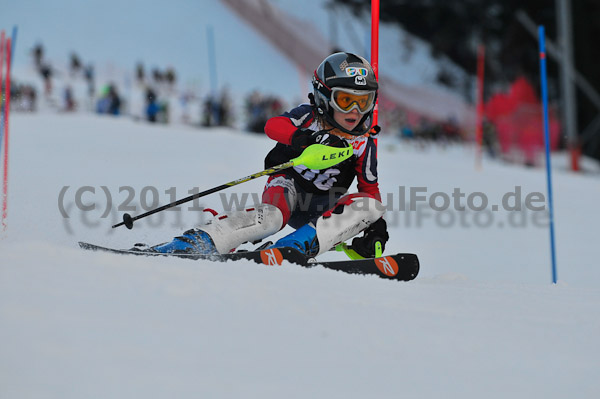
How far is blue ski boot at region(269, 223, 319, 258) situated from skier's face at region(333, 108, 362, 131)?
2.49ft

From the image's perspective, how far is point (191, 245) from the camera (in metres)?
3.94

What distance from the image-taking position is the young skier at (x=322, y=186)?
4.16 meters

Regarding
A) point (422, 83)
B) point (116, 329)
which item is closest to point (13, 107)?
point (116, 329)

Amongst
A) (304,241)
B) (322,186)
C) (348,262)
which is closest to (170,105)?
(322,186)

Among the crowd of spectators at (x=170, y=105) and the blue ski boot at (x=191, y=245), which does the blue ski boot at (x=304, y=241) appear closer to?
the blue ski boot at (x=191, y=245)

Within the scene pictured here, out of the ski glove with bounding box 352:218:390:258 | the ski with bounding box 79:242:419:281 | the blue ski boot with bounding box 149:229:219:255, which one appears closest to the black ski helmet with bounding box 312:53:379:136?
the ski glove with bounding box 352:218:390:258

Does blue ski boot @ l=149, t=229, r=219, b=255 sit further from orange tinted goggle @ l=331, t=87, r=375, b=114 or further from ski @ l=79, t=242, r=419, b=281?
orange tinted goggle @ l=331, t=87, r=375, b=114

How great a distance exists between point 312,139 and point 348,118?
323 millimetres

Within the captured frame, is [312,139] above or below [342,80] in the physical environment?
below

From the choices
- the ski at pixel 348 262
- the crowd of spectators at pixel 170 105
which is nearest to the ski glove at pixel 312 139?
the ski at pixel 348 262

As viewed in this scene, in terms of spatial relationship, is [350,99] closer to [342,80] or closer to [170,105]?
[342,80]

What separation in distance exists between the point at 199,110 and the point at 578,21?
1637 cm

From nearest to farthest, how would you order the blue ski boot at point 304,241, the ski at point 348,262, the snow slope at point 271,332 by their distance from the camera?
the snow slope at point 271,332, the ski at point 348,262, the blue ski boot at point 304,241

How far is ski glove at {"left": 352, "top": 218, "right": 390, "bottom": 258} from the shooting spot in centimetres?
453
